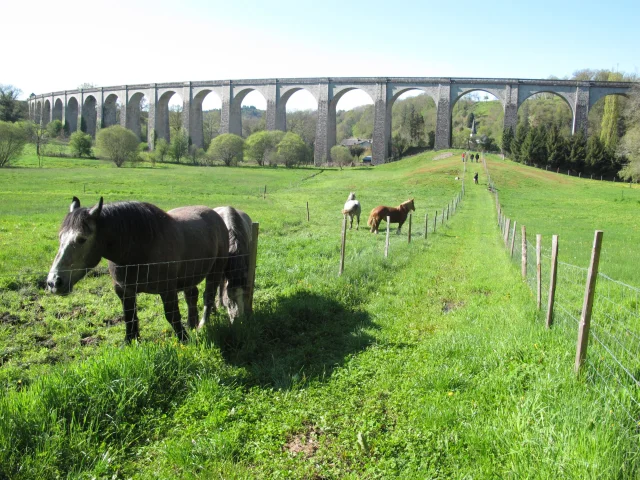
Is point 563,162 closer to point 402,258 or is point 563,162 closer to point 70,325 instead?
point 402,258

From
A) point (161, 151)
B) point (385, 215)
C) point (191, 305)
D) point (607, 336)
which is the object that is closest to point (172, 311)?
point (191, 305)

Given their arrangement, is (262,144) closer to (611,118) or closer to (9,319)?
(611,118)

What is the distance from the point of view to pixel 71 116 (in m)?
95.3

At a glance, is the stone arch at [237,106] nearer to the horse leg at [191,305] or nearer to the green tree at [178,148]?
the green tree at [178,148]

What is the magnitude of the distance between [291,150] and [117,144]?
22372 mm

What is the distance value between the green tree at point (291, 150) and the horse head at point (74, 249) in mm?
60526

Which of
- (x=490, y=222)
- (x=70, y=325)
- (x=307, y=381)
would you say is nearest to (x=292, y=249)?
(x=70, y=325)

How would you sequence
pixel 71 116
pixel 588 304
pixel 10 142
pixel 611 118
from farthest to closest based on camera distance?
pixel 71 116 → pixel 611 118 → pixel 10 142 → pixel 588 304

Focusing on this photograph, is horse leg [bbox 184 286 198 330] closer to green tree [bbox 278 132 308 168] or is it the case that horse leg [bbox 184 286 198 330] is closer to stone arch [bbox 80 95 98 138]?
green tree [bbox 278 132 308 168]

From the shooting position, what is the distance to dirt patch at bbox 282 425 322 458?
3018 millimetres

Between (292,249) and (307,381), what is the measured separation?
7.26 metres

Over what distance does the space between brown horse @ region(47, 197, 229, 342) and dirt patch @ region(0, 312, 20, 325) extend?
2044 millimetres

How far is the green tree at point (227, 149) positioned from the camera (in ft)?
→ 215

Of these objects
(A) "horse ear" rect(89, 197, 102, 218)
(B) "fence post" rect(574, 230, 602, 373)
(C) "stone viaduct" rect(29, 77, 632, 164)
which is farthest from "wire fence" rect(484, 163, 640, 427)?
(C) "stone viaduct" rect(29, 77, 632, 164)
